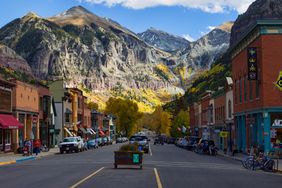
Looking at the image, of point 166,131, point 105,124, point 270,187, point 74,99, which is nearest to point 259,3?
point 166,131

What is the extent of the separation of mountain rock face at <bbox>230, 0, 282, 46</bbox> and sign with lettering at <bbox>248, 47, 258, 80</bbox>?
111 meters

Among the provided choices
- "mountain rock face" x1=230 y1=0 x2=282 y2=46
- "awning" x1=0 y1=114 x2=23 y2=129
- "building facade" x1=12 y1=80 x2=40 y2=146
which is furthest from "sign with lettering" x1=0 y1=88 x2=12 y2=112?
"mountain rock face" x1=230 y1=0 x2=282 y2=46

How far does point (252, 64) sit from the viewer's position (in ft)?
150

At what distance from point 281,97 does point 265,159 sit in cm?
1476

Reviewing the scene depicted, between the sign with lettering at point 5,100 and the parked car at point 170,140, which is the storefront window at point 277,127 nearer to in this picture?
the sign with lettering at point 5,100

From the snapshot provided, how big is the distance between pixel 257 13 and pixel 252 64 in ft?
459

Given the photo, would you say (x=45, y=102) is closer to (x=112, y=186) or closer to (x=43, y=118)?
(x=43, y=118)

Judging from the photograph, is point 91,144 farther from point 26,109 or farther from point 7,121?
point 7,121

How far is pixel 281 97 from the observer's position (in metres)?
45.0

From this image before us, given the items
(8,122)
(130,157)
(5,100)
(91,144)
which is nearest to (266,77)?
(130,157)

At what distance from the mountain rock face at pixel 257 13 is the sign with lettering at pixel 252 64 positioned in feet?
365

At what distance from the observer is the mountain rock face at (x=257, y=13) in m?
165

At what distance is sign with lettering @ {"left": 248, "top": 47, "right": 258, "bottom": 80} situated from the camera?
150 ft

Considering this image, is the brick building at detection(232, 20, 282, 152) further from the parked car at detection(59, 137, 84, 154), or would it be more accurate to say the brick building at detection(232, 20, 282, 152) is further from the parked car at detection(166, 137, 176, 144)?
the parked car at detection(166, 137, 176, 144)
